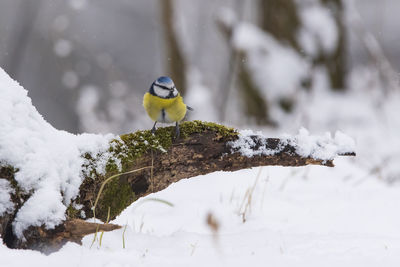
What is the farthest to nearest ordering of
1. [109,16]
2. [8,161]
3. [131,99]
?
[109,16] → [131,99] → [8,161]

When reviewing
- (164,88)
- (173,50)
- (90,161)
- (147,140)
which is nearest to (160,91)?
(164,88)

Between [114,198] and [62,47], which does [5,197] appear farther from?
[62,47]

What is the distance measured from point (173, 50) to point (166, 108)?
376cm

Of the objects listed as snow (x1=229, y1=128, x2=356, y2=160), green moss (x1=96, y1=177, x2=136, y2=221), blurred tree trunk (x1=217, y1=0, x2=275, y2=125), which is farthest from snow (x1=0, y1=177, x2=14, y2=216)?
blurred tree trunk (x1=217, y1=0, x2=275, y2=125)

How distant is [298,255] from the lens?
1.58 meters

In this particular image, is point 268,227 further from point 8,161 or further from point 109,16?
point 109,16

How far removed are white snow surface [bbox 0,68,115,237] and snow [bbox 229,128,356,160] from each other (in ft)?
2.58

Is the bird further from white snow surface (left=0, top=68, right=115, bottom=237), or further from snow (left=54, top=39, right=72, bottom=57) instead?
snow (left=54, top=39, right=72, bottom=57)

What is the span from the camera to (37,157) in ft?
5.22

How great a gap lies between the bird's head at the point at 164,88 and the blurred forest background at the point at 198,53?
3.37 metres

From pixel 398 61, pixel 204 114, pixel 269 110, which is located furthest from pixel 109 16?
pixel 269 110

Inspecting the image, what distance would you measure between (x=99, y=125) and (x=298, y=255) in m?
8.95

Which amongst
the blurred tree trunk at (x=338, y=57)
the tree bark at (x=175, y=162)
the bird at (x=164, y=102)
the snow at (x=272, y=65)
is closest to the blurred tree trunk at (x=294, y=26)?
the blurred tree trunk at (x=338, y=57)

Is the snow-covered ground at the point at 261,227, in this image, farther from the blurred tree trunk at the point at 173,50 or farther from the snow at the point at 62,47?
the snow at the point at 62,47
